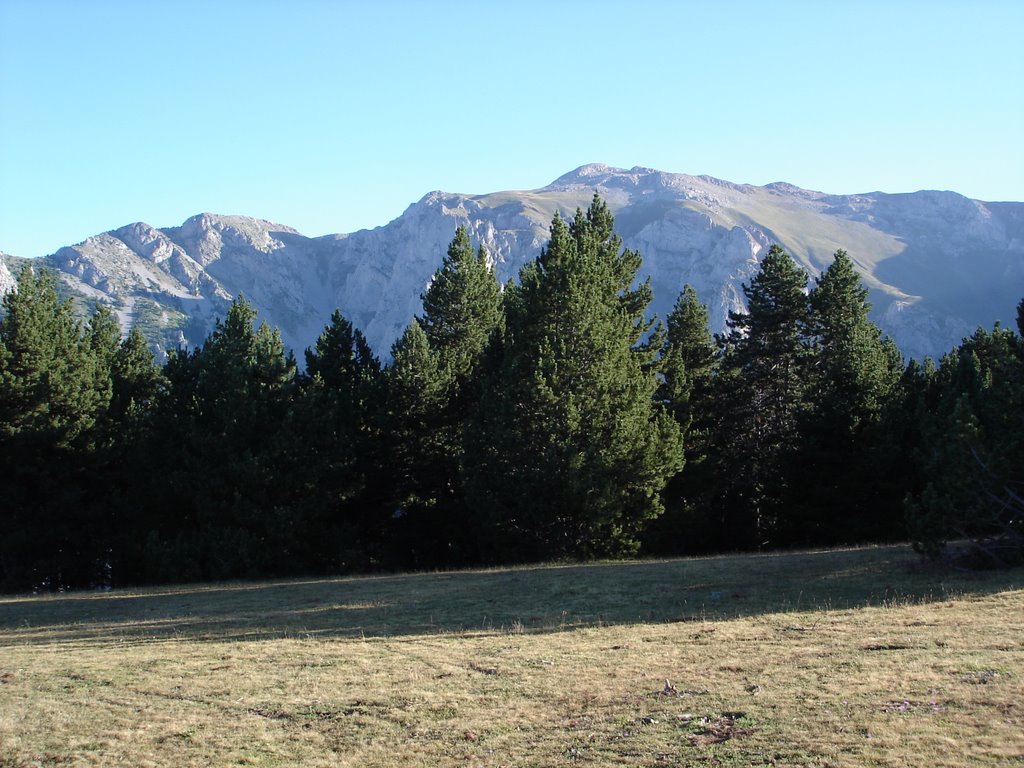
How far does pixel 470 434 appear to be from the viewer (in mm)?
34938

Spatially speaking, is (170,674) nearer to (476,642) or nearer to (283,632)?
(283,632)

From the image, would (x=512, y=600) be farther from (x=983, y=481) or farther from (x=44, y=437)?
(x=44, y=437)

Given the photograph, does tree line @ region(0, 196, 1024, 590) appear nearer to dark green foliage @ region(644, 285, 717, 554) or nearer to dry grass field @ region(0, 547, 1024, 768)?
dark green foliage @ region(644, 285, 717, 554)

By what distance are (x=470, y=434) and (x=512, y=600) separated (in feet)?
47.6

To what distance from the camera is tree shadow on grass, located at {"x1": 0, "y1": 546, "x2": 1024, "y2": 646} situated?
18.0 metres

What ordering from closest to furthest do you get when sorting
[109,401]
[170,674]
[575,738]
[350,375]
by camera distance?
[575,738], [170,674], [109,401], [350,375]

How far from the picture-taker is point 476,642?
15742 mm

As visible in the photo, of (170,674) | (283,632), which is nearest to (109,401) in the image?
(283,632)

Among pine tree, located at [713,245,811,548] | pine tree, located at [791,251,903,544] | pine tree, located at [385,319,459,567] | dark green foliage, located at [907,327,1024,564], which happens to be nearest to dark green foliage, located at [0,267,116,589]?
pine tree, located at [385,319,459,567]

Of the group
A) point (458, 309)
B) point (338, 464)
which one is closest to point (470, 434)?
point (338, 464)

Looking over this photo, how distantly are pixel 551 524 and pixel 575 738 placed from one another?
78.8ft

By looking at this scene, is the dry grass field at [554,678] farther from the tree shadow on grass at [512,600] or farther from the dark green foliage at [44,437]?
the dark green foliage at [44,437]

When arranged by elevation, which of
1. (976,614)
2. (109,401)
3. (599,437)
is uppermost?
(109,401)

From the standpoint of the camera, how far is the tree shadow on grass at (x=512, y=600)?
59.1 ft
